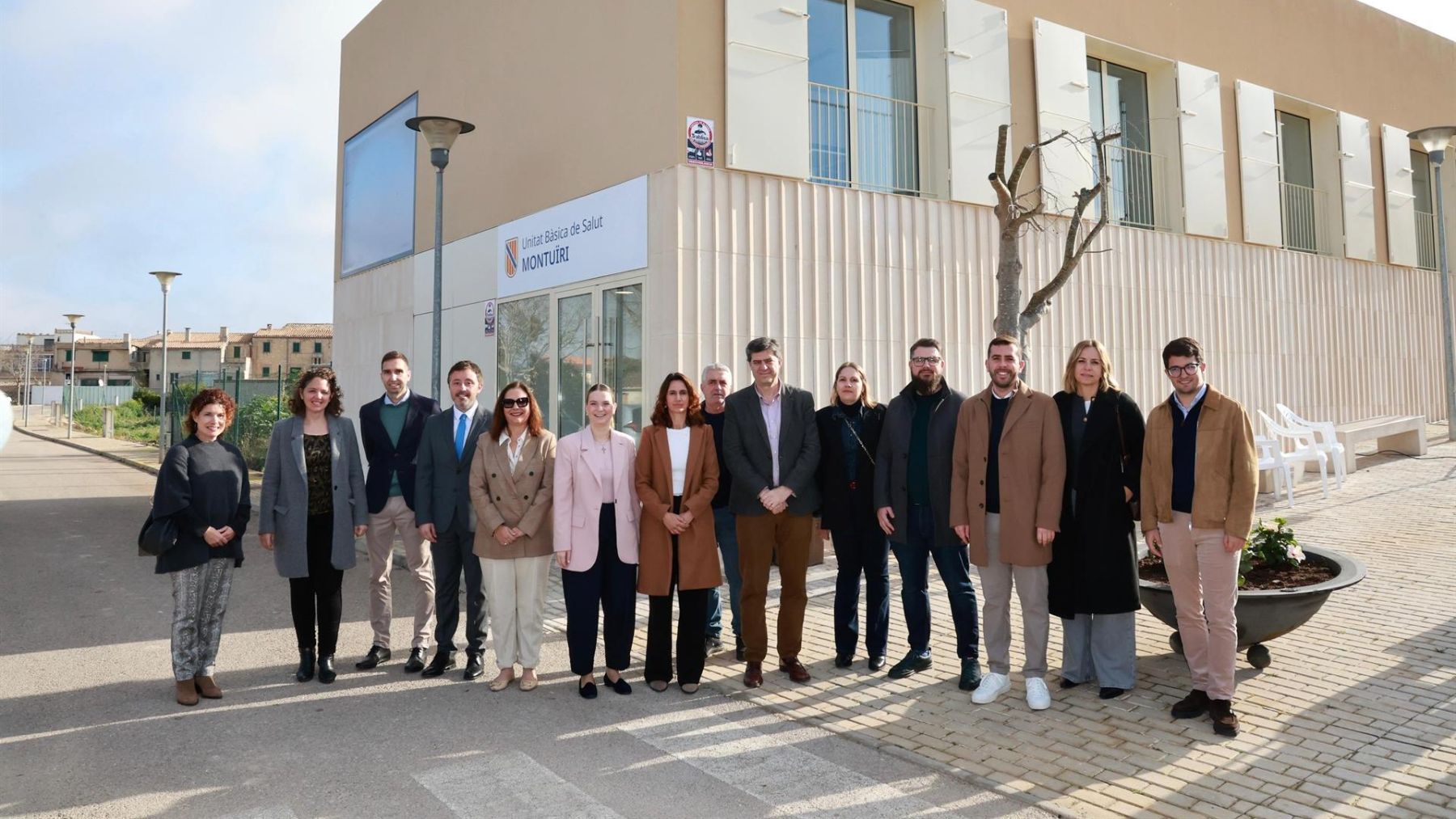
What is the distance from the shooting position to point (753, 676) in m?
5.48

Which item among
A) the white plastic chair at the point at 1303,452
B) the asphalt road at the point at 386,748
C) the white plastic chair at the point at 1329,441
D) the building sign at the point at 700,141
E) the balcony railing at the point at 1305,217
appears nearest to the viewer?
the asphalt road at the point at 386,748

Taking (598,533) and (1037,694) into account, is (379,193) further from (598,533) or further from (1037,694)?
(1037,694)

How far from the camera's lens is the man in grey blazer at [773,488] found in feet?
18.5

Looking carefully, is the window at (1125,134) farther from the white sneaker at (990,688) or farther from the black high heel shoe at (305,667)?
the black high heel shoe at (305,667)

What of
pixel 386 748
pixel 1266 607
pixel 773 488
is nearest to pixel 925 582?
pixel 773 488

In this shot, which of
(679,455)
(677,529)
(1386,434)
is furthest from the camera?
(1386,434)

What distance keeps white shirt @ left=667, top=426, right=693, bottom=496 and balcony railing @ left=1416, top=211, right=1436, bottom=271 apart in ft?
56.9

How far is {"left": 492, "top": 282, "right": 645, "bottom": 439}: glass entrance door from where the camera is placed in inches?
384

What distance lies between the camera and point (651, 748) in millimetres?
4461

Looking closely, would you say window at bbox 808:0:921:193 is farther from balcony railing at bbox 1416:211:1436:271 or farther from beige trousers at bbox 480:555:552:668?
balcony railing at bbox 1416:211:1436:271

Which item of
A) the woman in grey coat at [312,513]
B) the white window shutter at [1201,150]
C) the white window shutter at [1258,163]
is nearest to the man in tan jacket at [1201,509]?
the woman in grey coat at [312,513]

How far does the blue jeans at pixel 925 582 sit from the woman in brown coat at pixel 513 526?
6.73ft

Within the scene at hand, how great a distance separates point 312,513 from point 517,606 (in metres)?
1.31

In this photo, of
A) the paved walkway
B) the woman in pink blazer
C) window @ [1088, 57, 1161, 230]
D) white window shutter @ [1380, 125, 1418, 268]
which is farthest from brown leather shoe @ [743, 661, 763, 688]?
white window shutter @ [1380, 125, 1418, 268]
